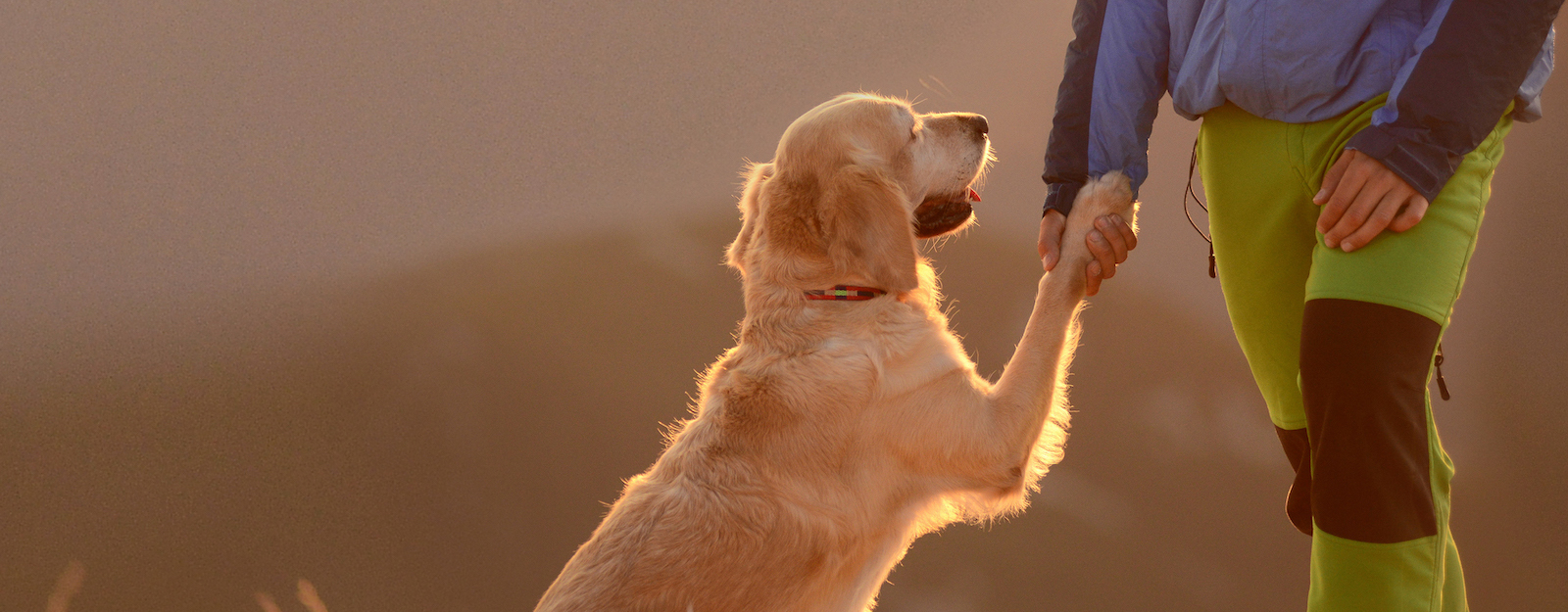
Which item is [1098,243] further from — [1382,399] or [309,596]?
[309,596]

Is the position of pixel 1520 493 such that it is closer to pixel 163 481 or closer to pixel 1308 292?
pixel 1308 292

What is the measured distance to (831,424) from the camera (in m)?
1.59

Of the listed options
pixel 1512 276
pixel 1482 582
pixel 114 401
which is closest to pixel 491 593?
pixel 114 401

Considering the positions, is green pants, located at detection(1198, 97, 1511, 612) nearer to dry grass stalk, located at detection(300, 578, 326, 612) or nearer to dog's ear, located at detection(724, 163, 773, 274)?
dog's ear, located at detection(724, 163, 773, 274)

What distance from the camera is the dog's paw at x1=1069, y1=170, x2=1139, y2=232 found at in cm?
168

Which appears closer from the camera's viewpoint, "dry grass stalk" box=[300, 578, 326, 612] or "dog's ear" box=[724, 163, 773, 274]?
"dog's ear" box=[724, 163, 773, 274]

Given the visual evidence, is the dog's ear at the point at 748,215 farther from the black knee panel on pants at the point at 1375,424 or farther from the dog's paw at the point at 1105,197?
the black knee panel on pants at the point at 1375,424

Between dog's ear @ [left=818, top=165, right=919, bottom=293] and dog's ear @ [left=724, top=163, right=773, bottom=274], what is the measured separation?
8.2 inches

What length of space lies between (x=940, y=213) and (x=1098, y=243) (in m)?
0.40

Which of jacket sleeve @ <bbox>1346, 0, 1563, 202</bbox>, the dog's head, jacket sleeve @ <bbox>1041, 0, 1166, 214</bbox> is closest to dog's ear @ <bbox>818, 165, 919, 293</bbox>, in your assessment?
the dog's head

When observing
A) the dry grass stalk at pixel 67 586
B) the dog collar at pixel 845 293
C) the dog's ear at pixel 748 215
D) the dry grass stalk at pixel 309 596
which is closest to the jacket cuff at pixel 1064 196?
the dog collar at pixel 845 293

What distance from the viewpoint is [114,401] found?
313cm

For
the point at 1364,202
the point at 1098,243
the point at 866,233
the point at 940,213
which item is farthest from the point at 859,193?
the point at 1364,202

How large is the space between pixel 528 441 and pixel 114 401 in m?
1.40
